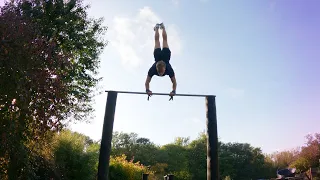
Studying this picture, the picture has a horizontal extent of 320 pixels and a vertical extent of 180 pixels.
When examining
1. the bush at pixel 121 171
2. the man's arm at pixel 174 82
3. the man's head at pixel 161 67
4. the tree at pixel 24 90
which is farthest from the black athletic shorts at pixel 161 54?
the bush at pixel 121 171

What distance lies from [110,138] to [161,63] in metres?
2.00

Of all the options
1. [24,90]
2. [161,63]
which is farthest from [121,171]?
[161,63]

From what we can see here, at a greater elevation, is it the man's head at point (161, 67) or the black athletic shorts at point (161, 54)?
the black athletic shorts at point (161, 54)

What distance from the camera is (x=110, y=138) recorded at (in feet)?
21.5

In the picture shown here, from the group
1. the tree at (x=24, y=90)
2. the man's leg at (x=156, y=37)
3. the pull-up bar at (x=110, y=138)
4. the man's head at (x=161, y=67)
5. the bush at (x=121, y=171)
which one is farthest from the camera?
the bush at (x=121, y=171)

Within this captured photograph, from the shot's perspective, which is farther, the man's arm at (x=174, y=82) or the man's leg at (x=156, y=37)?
the man's leg at (x=156, y=37)

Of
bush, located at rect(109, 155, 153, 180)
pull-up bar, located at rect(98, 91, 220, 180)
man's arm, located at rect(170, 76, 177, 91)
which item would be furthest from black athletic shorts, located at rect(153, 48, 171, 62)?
bush, located at rect(109, 155, 153, 180)

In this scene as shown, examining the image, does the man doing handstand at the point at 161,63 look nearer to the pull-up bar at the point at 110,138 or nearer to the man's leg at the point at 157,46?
the man's leg at the point at 157,46

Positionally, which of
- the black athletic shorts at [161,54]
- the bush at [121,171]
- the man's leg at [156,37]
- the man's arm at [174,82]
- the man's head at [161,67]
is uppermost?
the man's leg at [156,37]

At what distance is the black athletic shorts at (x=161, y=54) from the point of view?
7.48 m

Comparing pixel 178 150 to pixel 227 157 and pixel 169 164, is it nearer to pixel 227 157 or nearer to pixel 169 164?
pixel 169 164

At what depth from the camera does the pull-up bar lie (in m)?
6.37

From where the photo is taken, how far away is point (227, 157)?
4116 centimetres

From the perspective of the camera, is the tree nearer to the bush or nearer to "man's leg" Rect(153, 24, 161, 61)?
"man's leg" Rect(153, 24, 161, 61)
